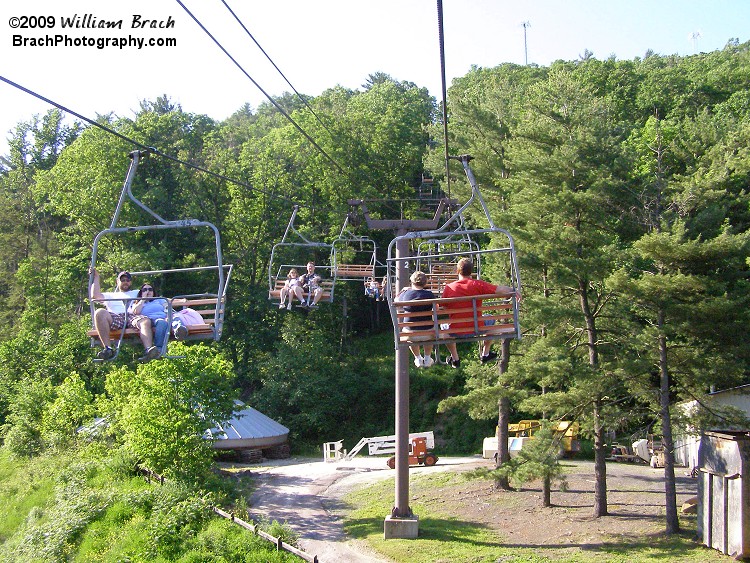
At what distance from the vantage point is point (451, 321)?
1120cm

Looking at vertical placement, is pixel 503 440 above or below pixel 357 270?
below

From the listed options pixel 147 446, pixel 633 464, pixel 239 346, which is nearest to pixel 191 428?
pixel 147 446

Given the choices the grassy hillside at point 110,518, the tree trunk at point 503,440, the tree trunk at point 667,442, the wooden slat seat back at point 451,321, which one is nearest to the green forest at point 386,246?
the tree trunk at point 667,442

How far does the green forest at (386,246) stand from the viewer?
19.1m

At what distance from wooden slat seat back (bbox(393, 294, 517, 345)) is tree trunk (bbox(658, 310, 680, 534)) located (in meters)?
8.52

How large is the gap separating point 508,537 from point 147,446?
1054 centimetres

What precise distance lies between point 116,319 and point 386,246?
3457 centimetres

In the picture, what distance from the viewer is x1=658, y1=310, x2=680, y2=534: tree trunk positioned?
1856 cm

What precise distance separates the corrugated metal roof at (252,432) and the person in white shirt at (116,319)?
20.7m

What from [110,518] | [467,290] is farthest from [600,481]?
[110,518]

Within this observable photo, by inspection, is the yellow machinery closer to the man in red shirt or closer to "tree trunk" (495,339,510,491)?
"tree trunk" (495,339,510,491)

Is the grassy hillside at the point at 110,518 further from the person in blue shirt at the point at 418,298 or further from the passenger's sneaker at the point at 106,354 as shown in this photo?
the person in blue shirt at the point at 418,298

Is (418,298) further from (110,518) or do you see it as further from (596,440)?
(110,518)

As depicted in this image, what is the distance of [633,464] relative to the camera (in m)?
29.4
